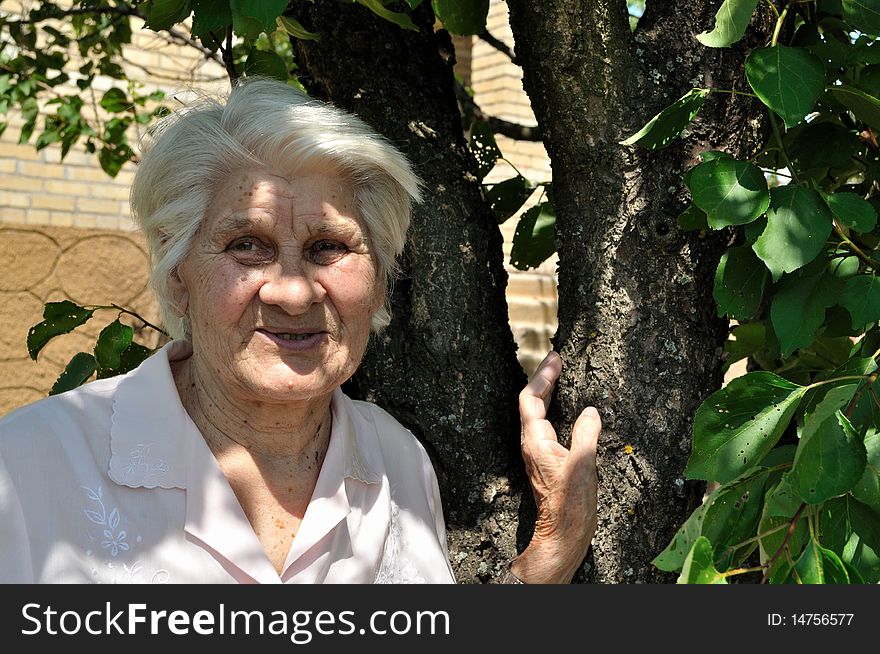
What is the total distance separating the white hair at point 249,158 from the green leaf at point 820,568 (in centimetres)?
107

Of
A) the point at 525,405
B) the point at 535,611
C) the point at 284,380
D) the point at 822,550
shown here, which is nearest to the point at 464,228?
the point at 525,405

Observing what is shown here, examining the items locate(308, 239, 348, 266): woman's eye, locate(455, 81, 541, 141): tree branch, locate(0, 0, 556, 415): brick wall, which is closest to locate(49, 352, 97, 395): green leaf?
locate(308, 239, 348, 266): woman's eye

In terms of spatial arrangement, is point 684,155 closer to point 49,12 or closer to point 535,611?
point 535,611

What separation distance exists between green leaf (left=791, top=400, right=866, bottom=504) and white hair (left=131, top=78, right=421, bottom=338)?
0.98 m

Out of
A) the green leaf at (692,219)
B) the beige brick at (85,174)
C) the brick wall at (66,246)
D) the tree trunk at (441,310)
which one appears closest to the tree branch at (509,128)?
the tree trunk at (441,310)

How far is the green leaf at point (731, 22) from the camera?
1.64m

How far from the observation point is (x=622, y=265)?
202 centimetres

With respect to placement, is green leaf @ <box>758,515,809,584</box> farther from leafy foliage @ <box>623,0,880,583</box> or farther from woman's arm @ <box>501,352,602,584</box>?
woman's arm @ <box>501,352,602,584</box>

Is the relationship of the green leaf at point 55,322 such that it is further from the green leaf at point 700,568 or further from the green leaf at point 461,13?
the green leaf at point 700,568

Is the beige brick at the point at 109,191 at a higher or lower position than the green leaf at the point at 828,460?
lower

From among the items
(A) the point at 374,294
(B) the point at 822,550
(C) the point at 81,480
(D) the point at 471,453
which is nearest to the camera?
(B) the point at 822,550

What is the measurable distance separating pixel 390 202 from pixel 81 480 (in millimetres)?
804

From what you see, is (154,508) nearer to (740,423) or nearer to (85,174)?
(740,423)

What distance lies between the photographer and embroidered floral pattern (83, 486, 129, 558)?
1.69 m
